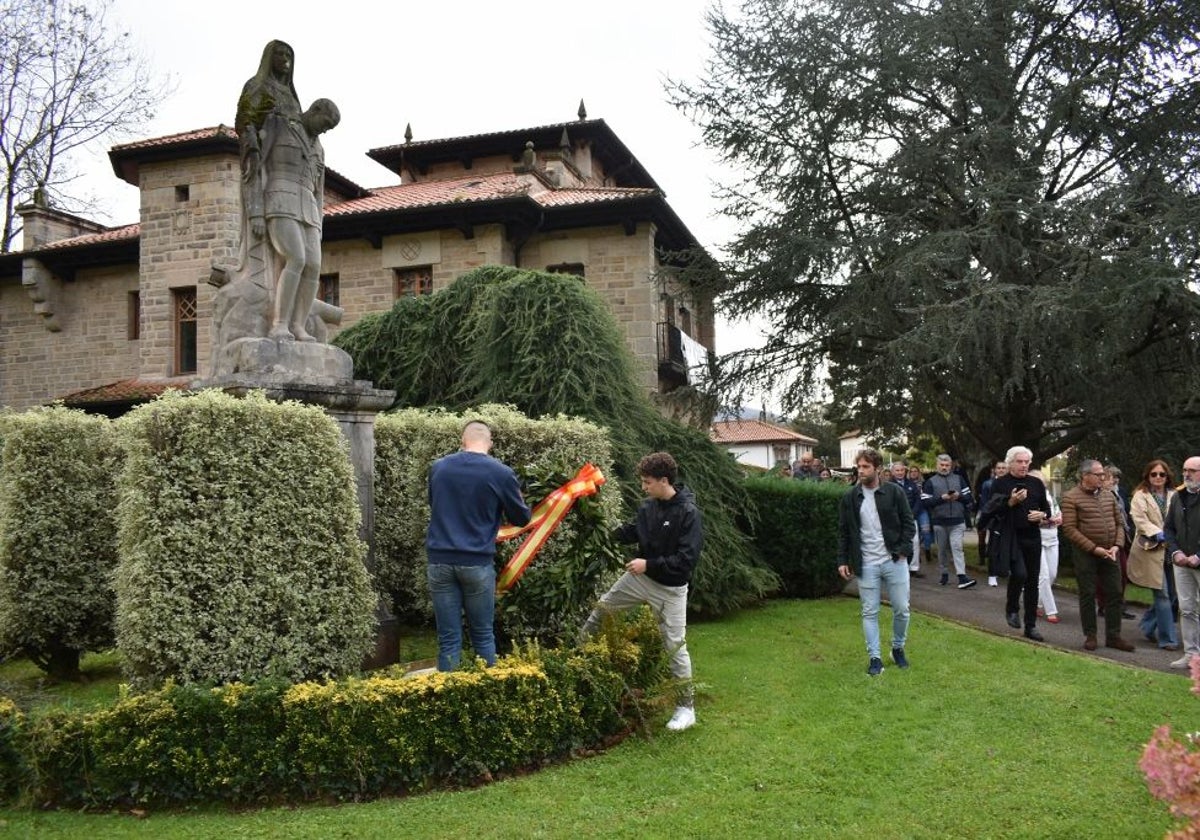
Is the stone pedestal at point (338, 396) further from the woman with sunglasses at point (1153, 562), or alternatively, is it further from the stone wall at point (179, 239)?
the stone wall at point (179, 239)

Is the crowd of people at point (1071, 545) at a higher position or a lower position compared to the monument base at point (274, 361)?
lower

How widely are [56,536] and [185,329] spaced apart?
15424 millimetres

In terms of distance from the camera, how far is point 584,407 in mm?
10469

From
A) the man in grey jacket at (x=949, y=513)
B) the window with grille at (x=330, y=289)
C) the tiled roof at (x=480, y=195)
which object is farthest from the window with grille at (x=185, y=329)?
the man in grey jacket at (x=949, y=513)

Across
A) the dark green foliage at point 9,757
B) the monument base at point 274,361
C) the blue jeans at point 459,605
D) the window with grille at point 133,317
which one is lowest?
the dark green foliage at point 9,757

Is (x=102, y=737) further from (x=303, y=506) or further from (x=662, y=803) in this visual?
(x=662, y=803)

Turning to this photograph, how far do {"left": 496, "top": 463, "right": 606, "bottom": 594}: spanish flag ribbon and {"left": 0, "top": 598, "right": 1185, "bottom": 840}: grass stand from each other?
4.39ft

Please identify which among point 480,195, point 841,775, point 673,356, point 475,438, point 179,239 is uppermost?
point 480,195

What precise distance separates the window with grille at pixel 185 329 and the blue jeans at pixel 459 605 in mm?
17957

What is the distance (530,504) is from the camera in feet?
21.4

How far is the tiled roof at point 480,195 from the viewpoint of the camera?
1861cm

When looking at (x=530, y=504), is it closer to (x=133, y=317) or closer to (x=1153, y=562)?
(x=1153, y=562)

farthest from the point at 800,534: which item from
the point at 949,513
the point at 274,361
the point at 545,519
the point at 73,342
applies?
the point at 73,342

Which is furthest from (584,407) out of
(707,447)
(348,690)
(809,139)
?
(809,139)
